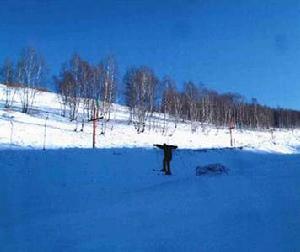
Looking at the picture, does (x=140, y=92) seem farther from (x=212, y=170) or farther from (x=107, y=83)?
(x=212, y=170)

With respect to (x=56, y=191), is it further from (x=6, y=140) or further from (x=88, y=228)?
(x=6, y=140)

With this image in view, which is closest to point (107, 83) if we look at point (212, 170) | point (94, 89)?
point (94, 89)

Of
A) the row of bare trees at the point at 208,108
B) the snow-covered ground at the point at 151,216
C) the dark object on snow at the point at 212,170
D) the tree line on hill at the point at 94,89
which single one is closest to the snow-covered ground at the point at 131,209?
the snow-covered ground at the point at 151,216

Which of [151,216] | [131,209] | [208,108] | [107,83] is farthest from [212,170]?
[208,108]

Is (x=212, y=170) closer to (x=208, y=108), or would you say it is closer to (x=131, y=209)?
(x=131, y=209)

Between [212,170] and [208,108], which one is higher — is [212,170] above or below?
below

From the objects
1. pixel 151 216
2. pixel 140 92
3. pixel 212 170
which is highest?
pixel 140 92

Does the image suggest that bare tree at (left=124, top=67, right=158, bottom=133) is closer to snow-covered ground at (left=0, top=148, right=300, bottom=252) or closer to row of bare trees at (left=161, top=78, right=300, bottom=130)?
row of bare trees at (left=161, top=78, right=300, bottom=130)

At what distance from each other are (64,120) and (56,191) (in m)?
31.2

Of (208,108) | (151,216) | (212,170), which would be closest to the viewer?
(151,216)

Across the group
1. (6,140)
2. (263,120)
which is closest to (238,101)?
(263,120)

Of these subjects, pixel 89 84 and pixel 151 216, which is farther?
pixel 89 84

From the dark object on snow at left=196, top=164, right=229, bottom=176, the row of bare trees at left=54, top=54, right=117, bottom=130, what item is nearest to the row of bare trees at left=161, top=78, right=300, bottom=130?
the row of bare trees at left=54, top=54, right=117, bottom=130

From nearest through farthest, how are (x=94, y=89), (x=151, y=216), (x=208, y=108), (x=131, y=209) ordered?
1. (x=151, y=216)
2. (x=131, y=209)
3. (x=94, y=89)
4. (x=208, y=108)
